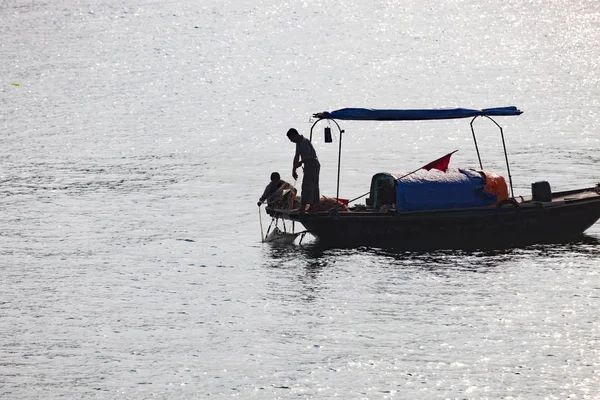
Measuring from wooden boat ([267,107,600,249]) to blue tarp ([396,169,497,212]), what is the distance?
12cm

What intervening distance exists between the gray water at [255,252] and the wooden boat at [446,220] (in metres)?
0.54

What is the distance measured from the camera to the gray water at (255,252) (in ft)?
58.2

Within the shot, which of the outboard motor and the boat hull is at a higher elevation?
the outboard motor

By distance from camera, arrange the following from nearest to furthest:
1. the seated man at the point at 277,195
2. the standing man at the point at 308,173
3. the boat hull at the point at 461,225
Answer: the boat hull at the point at 461,225
the standing man at the point at 308,173
the seated man at the point at 277,195

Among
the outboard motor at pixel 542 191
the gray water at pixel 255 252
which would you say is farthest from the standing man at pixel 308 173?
the outboard motor at pixel 542 191

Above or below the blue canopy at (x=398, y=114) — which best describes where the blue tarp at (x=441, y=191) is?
below

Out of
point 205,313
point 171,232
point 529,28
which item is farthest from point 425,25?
point 205,313

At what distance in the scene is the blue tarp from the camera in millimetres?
24891

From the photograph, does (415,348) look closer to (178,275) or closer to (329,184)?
(178,275)

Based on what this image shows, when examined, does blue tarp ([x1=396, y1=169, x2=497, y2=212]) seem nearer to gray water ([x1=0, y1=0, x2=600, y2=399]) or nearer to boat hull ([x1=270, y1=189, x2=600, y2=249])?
boat hull ([x1=270, y1=189, x2=600, y2=249])

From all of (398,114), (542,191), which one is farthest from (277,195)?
(542,191)

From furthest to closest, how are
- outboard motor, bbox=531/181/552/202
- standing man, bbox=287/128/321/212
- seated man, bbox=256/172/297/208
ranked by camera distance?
1. outboard motor, bbox=531/181/552/202
2. seated man, bbox=256/172/297/208
3. standing man, bbox=287/128/321/212

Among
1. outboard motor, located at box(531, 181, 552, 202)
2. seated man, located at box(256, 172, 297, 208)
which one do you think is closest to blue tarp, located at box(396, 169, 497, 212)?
outboard motor, located at box(531, 181, 552, 202)

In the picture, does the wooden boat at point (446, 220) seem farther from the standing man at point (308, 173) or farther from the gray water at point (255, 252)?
the gray water at point (255, 252)
